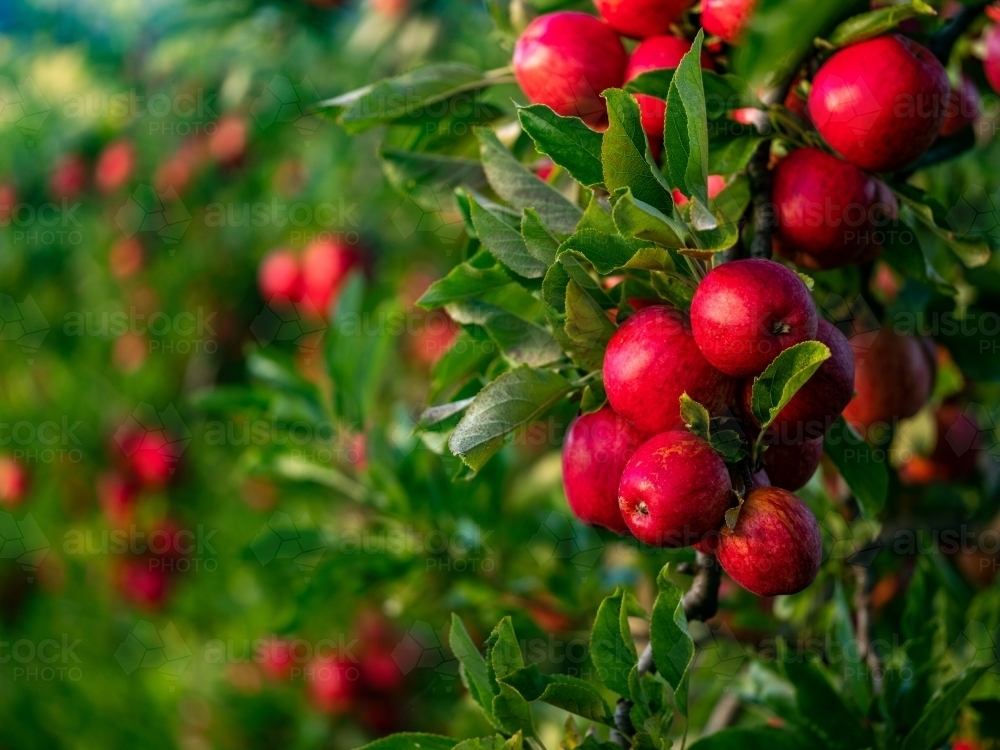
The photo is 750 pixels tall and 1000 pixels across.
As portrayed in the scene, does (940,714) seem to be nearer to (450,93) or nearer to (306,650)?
(450,93)

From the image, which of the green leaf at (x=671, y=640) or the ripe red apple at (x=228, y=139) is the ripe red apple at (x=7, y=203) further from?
the green leaf at (x=671, y=640)

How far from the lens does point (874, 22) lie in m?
0.73

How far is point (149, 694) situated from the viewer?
2596 millimetres

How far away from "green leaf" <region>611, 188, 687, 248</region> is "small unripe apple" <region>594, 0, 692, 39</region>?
250 mm

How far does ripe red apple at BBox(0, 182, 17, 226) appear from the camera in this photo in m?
3.39

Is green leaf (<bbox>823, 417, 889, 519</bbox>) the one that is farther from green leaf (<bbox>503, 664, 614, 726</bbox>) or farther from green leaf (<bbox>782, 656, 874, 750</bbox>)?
green leaf (<bbox>503, 664, 614, 726</bbox>)

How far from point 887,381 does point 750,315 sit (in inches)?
19.6

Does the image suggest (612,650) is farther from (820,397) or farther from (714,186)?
(714,186)

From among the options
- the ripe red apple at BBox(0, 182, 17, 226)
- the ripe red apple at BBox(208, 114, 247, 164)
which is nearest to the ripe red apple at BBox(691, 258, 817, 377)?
the ripe red apple at BBox(208, 114, 247, 164)

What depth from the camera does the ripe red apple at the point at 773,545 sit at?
23.7 inches

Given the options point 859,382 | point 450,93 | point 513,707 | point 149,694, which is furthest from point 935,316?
point 149,694

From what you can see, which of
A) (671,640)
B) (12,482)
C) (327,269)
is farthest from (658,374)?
(12,482)

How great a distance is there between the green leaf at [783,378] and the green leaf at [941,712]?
34 cm

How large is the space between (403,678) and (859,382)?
1.66 m
